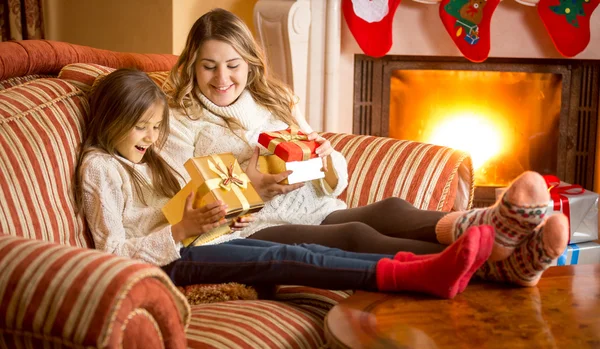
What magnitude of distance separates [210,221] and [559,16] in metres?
2.02

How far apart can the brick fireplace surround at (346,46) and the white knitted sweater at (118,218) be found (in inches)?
57.2

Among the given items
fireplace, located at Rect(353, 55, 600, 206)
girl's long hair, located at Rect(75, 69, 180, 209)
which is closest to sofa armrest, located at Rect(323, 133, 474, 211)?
girl's long hair, located at Rect(75, 69, 180, 209)

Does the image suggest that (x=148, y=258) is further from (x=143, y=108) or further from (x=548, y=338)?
(x=548, y=338)

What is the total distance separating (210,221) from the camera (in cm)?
152

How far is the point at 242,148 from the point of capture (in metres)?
1.95

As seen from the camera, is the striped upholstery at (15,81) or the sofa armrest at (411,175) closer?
the striped upholstery at (15,81)

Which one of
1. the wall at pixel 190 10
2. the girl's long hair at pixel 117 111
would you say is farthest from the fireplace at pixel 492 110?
the girl's long hair at pixel 117 111

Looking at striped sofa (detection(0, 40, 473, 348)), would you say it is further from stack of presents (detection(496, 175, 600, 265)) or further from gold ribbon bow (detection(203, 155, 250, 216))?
stack of presents (detection(496, 175, 600, 265))

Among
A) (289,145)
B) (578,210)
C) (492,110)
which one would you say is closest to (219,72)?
(289,145)

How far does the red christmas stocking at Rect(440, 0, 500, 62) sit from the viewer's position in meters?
2.97

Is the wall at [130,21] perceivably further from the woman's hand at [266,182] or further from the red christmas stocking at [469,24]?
the woman's hand at [266,182]

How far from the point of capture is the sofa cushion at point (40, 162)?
1.42m

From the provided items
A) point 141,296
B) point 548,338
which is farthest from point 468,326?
point 141,296

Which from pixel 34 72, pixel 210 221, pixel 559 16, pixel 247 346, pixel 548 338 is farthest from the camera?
pixel 559 16
